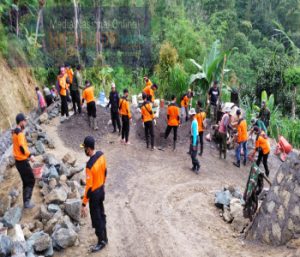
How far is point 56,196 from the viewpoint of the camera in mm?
7379

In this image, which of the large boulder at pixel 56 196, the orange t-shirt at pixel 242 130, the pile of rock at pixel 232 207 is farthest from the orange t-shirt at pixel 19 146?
the orange t-shirt at pixel 242 130

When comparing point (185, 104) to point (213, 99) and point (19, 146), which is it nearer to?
point (213, 99)

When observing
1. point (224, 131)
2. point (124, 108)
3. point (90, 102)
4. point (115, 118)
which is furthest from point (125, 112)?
point (224, 131)

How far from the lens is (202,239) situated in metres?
6.76

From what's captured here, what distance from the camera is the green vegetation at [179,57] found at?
15.0 meters

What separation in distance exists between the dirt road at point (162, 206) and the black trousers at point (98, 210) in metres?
0.34

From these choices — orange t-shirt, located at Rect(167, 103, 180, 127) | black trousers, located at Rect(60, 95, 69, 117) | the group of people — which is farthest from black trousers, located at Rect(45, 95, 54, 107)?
orange t-shirt, located at Rect(167, 103, 180, 127)

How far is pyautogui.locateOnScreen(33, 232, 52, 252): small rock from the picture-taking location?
6.21 meters

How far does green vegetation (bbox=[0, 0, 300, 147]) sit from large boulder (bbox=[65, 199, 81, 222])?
7.65 meters

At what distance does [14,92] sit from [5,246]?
7.95 m

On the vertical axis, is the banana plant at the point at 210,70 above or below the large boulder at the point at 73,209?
above

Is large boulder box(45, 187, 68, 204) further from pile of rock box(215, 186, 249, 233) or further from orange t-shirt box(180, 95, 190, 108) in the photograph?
orange t-shirt box(180, 95, 190, 108)

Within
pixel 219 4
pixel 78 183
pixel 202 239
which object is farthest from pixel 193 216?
pixel 219 4

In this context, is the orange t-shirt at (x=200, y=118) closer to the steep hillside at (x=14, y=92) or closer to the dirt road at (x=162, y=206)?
the dirt road at (x=162, y=206)
